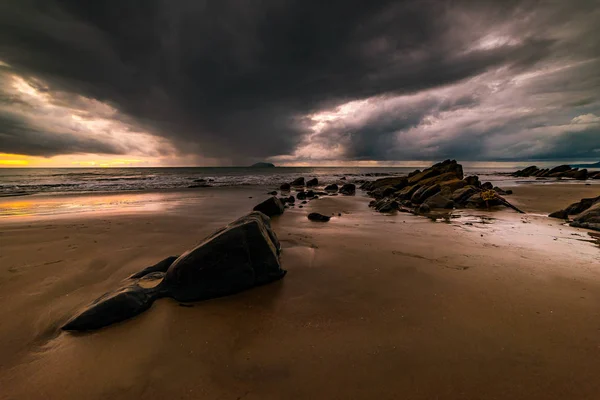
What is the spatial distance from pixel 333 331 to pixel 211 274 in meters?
2.04

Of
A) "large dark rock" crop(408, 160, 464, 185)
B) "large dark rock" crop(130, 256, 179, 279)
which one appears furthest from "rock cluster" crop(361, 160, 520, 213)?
"large dark rock" crop(130, 256, 179, 279)

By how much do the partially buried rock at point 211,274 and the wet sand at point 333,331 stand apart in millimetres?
198

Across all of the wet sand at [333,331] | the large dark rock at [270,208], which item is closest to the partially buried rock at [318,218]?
the large dark rock at [270,208]

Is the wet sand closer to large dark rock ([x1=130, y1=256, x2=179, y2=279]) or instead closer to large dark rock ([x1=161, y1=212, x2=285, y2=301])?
large dark rock ([x1=161, y1=212, x2=285, y2=301])

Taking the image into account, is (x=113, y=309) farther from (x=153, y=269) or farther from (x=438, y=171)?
(x=438, y=171)

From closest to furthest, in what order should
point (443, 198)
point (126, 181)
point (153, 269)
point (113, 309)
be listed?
point (113, 309), point (153, 269), point (443, 198), point (126, 181)

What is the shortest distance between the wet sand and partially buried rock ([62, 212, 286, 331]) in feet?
0.65

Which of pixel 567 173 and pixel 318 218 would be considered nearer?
pixel 318 218

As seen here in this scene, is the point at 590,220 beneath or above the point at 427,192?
beneath

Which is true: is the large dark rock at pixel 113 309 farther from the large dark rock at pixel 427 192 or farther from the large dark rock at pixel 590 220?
the large dark rock at pixel 427 192

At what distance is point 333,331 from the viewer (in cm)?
297

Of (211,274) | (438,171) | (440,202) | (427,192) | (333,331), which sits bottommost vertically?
(333,331)

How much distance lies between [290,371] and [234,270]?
6.47 ft

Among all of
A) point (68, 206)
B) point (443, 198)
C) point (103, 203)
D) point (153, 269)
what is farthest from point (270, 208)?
point (68, 206)
